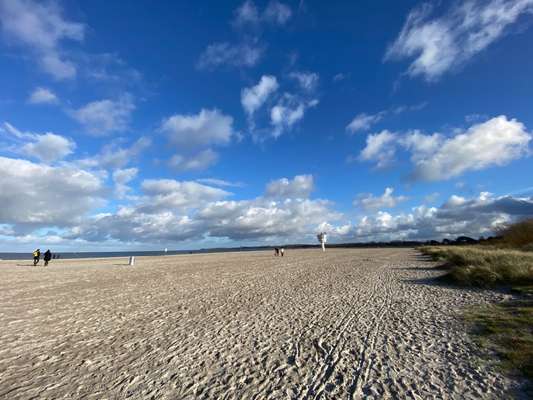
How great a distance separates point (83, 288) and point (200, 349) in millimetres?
12393

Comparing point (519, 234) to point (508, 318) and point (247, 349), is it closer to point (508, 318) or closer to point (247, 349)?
point (508, 318)

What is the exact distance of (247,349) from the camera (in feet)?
21.3

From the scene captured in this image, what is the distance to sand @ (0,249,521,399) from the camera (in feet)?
15.5

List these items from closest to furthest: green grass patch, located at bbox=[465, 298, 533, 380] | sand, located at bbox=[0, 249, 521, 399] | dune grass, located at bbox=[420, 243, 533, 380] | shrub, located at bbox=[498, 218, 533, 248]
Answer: sand, located at bbox=[0, 249, 521, 399], green grass patch, located at bbox=[465, 298, 533, 380], dune grass, located at bbox=[420, 243, 533, 380], shrub, located at bbox=[498, 218, 533, 248]

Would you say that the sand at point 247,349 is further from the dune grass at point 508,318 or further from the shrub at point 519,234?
the shrub at point 519,234

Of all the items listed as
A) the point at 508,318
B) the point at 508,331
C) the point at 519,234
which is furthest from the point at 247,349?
the point at 519,234

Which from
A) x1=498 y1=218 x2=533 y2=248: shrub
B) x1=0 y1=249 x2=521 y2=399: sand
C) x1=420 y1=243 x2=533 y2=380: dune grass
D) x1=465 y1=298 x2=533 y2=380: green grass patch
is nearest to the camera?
x1=0 y1=249 x2=521 y2=399: sand

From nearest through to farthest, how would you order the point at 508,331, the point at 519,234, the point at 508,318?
the point at 508,331 < the point at 508,318 < the point at 519,234

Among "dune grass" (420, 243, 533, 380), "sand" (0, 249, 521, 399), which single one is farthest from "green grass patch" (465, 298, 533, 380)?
"sand" (0, 249, 521, 399)

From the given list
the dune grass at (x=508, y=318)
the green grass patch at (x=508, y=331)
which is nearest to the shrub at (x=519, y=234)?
the dune grass at (x=508, y=318)

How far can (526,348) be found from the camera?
5.78 meters

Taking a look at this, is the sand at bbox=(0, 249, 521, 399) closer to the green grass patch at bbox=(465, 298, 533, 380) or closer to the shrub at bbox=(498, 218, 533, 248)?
the green grass patch at bbox=(465, 298, 533, 380)

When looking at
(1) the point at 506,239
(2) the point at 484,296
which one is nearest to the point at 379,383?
(2) the point at 484,296

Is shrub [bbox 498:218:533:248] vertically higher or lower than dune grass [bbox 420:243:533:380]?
higher
